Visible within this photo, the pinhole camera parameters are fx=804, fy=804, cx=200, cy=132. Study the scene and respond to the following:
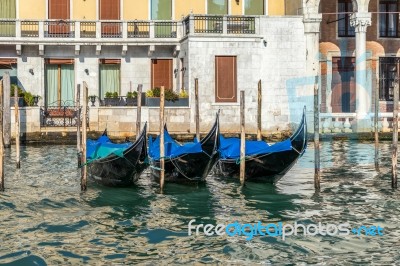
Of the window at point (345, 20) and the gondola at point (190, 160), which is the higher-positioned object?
the window at point (345, 20)

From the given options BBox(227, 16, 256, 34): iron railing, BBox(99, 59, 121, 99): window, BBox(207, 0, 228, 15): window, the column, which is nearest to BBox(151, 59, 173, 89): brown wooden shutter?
BBox(99, 59, 121, 99): window

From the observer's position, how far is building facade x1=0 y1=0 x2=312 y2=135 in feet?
91.9

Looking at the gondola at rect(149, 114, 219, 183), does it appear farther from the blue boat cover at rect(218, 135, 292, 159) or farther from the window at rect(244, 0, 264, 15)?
the window at rect(244, 0, 264, 15)

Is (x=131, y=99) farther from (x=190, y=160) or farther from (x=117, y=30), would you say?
(x=190, y=160)

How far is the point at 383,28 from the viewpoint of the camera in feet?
104

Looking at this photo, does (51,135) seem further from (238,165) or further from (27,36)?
(238,165)

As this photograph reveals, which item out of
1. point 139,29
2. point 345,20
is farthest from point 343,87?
point 139,29

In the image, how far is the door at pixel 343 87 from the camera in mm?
31078

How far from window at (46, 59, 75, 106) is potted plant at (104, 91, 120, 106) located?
2.02 meters

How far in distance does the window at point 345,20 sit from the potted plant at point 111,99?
9382 millimetres

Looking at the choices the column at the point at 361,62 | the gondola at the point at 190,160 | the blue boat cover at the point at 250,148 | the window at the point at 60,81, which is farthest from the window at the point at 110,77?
the gondola at the point at 190,160

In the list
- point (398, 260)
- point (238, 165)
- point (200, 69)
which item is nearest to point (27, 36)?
point (200, 69)

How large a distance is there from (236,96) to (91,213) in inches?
583

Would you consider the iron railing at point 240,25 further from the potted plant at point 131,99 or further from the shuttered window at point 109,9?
the shuttered window at point 109,9
